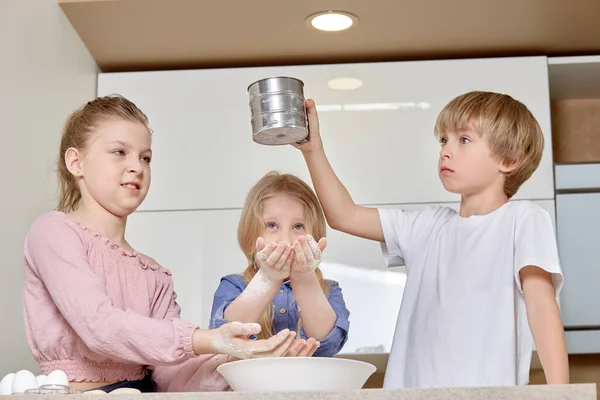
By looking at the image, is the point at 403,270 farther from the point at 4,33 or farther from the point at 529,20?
the point at 4,33

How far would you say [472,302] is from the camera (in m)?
1.46

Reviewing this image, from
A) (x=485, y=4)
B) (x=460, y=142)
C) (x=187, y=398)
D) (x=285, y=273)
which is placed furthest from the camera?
(x=485, y=4)

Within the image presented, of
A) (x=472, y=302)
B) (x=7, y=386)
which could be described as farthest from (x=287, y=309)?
(x=7, y=386)

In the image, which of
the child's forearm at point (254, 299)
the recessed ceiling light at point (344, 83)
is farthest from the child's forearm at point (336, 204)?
the recessed ceiling light at point (344, 83)

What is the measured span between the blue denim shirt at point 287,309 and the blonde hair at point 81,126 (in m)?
0.29

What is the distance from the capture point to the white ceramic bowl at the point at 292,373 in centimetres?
99

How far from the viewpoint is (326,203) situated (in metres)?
1.54

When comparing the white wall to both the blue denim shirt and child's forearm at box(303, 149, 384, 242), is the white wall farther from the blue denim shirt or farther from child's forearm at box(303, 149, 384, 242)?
child's forearm at box(303, 149, 384, 242)

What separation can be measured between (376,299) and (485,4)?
2.28 feet

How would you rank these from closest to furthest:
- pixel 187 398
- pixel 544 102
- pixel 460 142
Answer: pixel 187 398 < pixel 460 142 < pixel 544 102

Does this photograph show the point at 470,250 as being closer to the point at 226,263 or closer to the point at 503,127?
the point at 503,127

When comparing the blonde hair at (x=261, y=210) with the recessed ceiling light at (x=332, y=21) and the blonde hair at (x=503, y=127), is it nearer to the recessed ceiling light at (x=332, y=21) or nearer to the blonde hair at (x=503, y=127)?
the blonde hair at (x=503, y=127)

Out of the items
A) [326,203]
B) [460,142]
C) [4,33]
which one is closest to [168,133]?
[4,33]

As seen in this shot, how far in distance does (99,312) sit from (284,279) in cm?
31
